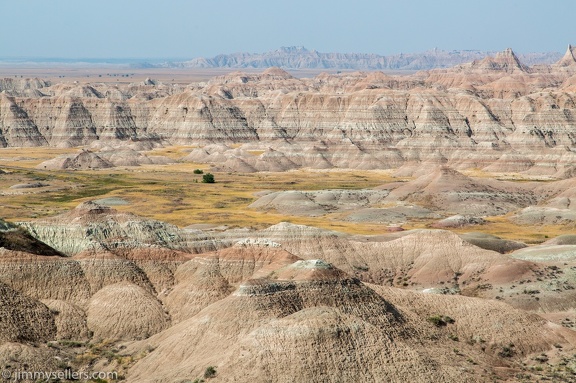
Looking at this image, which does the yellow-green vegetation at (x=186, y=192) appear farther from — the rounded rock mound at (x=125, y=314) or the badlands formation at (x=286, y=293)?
the rounded rock mound at (x=125, y=314)

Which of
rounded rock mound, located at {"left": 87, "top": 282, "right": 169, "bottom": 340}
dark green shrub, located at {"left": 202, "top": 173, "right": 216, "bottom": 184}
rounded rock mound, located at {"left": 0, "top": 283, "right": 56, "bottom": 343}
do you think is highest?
rounded rock mound, located at {"left": 0, "top": 283, "right": 56, "bottom": 343}

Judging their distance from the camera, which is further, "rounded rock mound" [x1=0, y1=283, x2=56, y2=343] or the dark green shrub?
the dark green shrub

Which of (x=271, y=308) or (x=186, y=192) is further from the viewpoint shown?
(x=186, y=192)

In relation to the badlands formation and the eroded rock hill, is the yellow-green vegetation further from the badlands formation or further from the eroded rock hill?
the eroded rock hill

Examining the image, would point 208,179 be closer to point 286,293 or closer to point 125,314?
point 125,314

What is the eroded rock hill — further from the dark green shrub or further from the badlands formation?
the dark green shrub

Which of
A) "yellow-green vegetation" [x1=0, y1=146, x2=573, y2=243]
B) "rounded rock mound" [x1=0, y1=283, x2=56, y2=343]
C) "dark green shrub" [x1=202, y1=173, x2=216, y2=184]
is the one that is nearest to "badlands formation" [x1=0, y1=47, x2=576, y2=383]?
"rounded rock mound" [x1=0, y1=283, x2=56, y2=343]

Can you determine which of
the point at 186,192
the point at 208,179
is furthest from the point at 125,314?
the point at 208,179

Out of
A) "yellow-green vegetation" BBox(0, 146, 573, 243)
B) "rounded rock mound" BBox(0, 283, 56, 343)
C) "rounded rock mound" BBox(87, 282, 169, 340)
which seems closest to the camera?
"rounded rock mound" BBox(0, 283, 56, 343)

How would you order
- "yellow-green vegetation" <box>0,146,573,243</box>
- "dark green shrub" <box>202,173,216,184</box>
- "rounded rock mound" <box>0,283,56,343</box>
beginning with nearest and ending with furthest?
"rounded rock mound" <box>0,283,56,343</box> < "yellow-green vegetation" <box>0,146,573,243</box> < "dark green shrub" <box>202,173,216,184</box>

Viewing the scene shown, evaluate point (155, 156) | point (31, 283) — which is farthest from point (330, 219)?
point (155, 156)

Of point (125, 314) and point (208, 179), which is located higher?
point (125, 314)

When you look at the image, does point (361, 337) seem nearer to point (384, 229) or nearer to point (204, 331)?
point (204, 331)

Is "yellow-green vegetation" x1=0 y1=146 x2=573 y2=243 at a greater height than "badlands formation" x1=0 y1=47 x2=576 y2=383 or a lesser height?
lesser
